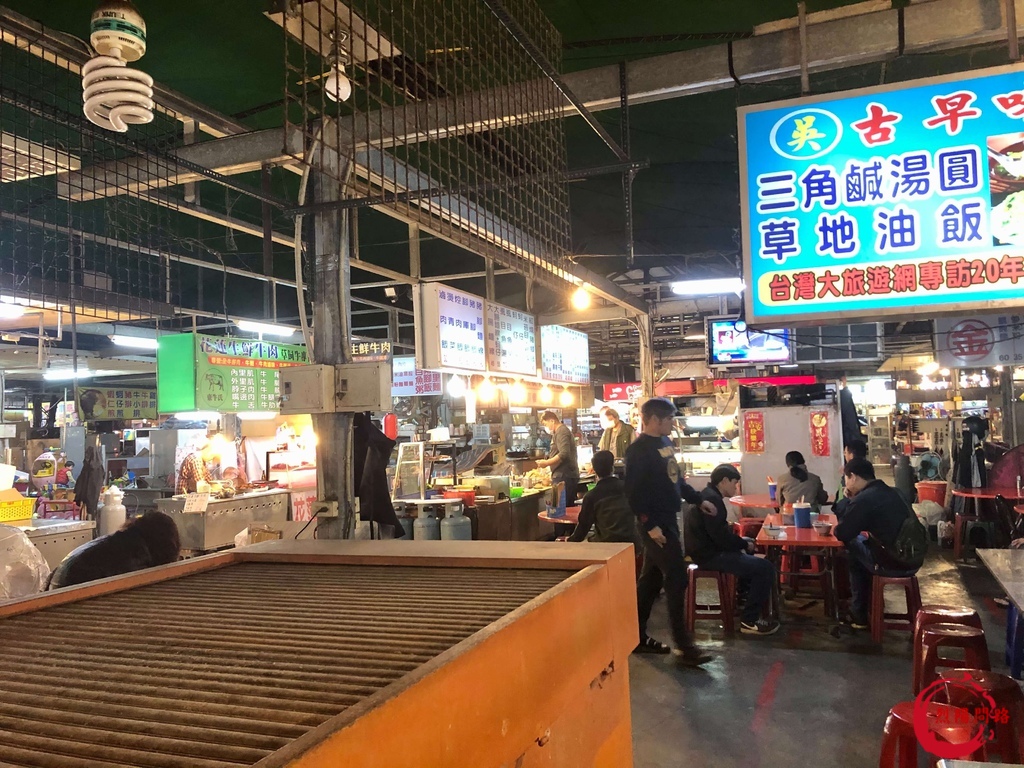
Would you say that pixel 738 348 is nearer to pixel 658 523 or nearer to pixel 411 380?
pixel 411 380

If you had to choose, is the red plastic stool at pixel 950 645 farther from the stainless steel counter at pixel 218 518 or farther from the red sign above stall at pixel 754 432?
the red sign above stall at pixel 754 432

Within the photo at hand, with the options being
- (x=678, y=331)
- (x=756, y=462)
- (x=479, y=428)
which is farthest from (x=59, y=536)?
(x=678, y=331)

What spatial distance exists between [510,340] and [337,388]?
5123 millimetres

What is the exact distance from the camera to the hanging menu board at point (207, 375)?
823 centimetres

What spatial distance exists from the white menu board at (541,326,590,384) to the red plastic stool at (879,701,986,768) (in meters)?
7.40

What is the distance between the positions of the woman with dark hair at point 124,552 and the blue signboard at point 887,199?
3644 millimetres

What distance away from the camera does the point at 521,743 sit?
3.95ft

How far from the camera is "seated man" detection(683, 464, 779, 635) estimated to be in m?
6.25

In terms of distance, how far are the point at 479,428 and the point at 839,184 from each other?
1284 cm

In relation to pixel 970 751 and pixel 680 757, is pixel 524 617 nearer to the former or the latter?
pixel 970 751

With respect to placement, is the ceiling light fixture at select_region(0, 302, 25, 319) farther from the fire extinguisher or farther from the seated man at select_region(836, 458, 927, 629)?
the seated man at select_region(836, 458, 927, 629)

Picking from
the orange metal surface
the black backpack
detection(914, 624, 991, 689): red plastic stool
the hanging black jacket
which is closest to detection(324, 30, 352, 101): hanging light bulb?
the orange metal surface

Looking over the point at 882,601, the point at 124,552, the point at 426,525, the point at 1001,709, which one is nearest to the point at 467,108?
the point at 124,552

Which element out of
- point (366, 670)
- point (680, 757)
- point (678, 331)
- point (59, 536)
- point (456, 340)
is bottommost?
point (680, 757)
